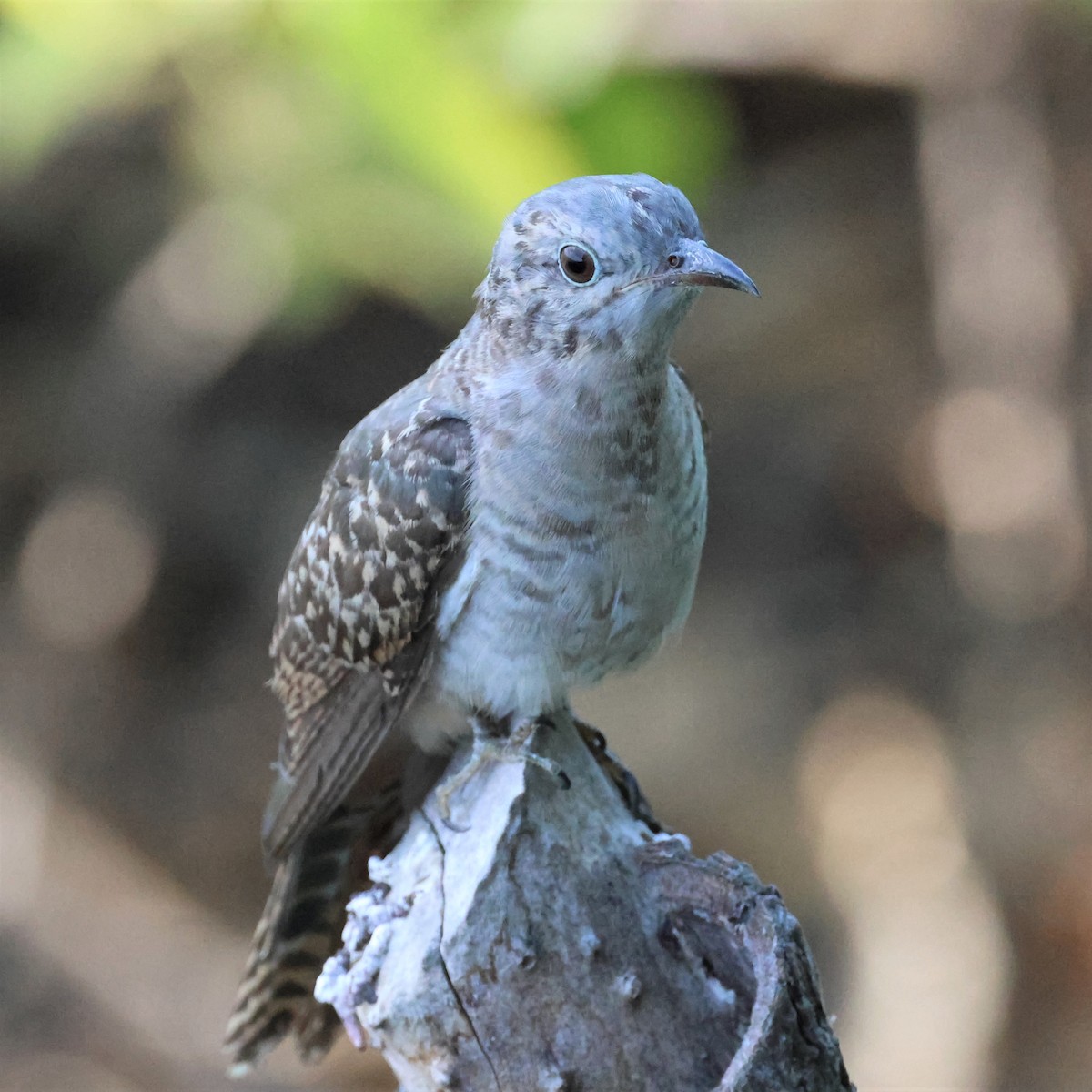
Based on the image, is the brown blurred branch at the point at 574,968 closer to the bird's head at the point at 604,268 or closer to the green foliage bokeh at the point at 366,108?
the bird's head at the point at 604,268

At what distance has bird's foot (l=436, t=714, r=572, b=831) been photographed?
2.30 m

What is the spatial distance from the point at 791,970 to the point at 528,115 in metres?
2.50

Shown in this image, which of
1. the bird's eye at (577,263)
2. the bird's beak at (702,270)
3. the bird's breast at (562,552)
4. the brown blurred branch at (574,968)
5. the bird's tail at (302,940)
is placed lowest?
the bird's tail at (302,940)

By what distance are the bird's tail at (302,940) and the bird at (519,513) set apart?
0.15 m

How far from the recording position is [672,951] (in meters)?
2.10

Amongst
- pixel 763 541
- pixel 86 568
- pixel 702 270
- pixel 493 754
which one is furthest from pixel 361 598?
pixel 763 541

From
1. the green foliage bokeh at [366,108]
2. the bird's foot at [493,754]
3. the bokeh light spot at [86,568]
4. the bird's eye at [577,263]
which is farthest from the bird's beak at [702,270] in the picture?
the bokeh light spot at [86,568]

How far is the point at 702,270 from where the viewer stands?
6.83 feet

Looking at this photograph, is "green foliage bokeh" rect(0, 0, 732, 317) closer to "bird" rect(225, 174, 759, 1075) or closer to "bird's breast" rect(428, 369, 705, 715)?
"bird" rect(225, 174, 759, 1075)

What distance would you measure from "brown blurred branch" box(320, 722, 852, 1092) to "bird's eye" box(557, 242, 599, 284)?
0.89 metres

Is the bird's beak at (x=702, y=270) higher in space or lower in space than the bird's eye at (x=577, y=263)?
higher

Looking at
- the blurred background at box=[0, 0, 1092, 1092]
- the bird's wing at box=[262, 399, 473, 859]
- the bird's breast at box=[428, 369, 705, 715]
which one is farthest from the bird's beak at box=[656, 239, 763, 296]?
the blurred background at box=[0, 0, 1092, 1092]

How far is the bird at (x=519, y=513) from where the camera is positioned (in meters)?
2.20

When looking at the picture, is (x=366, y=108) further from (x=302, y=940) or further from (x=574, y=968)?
(x=574, y=968)
